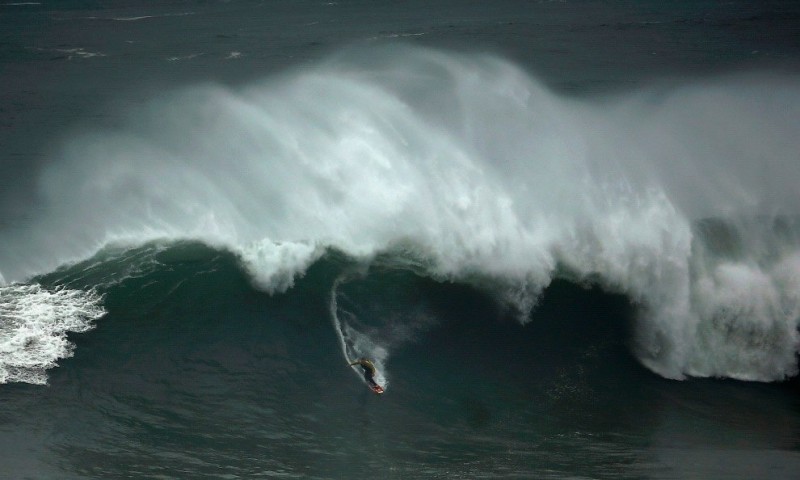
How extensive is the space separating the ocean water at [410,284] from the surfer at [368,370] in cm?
32

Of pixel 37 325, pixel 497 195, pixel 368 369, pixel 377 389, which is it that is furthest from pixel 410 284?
pixel 37 325

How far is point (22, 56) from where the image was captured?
43219 mm

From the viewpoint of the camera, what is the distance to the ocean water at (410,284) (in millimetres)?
16469

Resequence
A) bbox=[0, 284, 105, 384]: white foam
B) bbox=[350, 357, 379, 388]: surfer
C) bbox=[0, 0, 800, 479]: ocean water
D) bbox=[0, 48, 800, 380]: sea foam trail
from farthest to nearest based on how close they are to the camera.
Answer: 1. bbox=[0, 48, 800, 380]: sea foam trail
2. bbox=[350, 357, 379, 388]: surfer
3. bbox=[0, 284, 105, 384]: white foam
4. bbox=[0, 0, 800, 479]: ocean water

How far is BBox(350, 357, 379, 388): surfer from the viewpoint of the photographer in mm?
18141

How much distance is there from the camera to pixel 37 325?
19.2 meters

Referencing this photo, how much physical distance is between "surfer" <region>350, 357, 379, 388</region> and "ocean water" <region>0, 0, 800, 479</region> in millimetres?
318

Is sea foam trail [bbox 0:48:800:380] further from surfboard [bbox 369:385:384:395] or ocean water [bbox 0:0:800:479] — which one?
surfboard [bbox 369:385:384:395]

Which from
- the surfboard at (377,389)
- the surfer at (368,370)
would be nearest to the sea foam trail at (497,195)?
the surfer at (368,370)

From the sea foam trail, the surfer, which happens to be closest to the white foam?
the sea foam trail

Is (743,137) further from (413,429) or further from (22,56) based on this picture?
(22,56)

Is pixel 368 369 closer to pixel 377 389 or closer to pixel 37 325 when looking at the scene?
pixel 377 389

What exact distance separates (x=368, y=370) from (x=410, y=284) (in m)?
3.29

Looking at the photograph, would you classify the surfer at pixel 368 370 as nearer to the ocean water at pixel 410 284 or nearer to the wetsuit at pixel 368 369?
the wetsuit at pixel 368 369
